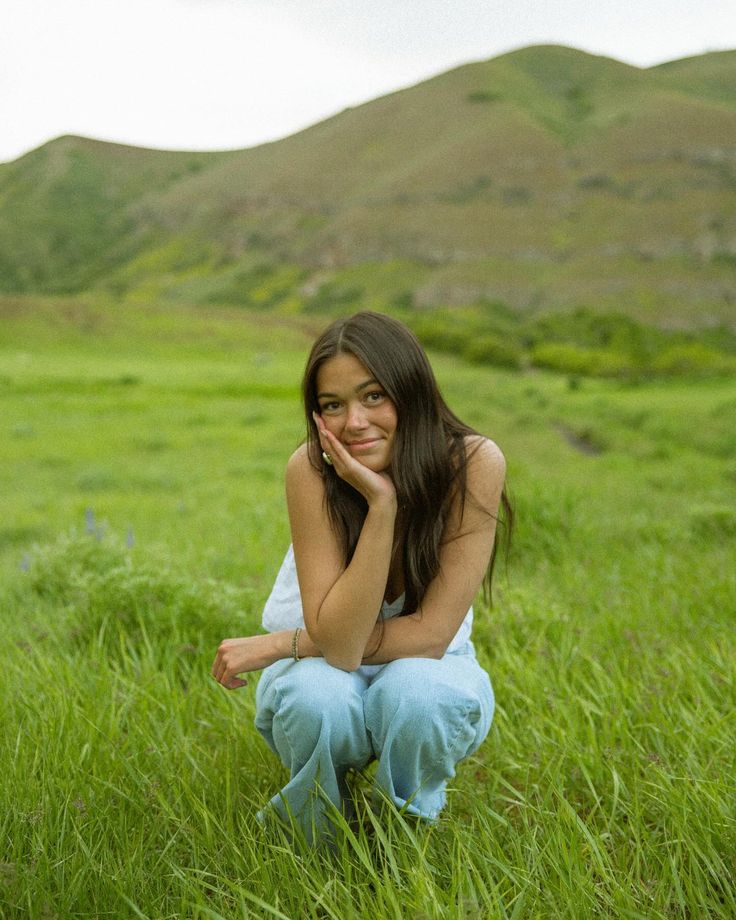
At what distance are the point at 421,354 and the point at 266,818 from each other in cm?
141

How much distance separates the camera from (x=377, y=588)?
8.23ft

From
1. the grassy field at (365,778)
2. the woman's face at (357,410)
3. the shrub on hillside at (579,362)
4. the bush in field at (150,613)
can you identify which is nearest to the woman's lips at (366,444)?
the woman's face at (357,410)

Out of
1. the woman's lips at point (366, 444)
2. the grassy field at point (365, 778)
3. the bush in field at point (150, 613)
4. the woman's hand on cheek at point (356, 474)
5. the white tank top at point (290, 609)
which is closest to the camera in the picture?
the grassy field at point (365, 778)

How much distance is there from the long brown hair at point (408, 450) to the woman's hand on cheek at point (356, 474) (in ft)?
0.25

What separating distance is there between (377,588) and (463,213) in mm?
124528

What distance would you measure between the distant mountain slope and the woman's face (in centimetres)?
7993

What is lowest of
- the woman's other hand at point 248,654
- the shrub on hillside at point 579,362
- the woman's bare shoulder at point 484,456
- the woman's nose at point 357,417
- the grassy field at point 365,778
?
the shrub on hillside at point 579,362

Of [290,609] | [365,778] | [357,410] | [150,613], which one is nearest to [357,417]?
[357,410]

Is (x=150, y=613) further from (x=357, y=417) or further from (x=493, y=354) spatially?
(x=493, y=354)

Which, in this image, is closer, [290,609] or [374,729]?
[374,729]

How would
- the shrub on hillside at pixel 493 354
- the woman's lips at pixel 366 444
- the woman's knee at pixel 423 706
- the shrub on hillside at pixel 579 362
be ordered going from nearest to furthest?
the woman's knee at pixel 423 706
the woman's lips at pixel 366 444
the shrub on hillside at pixel 579 362
the shrub on hillside at pixel 493 354

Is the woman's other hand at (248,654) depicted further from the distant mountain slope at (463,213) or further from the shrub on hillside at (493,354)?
the distant mountain slope at (463,213)

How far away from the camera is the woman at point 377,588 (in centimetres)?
245

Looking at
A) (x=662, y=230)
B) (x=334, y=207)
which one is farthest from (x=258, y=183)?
(x=662, y=230)
